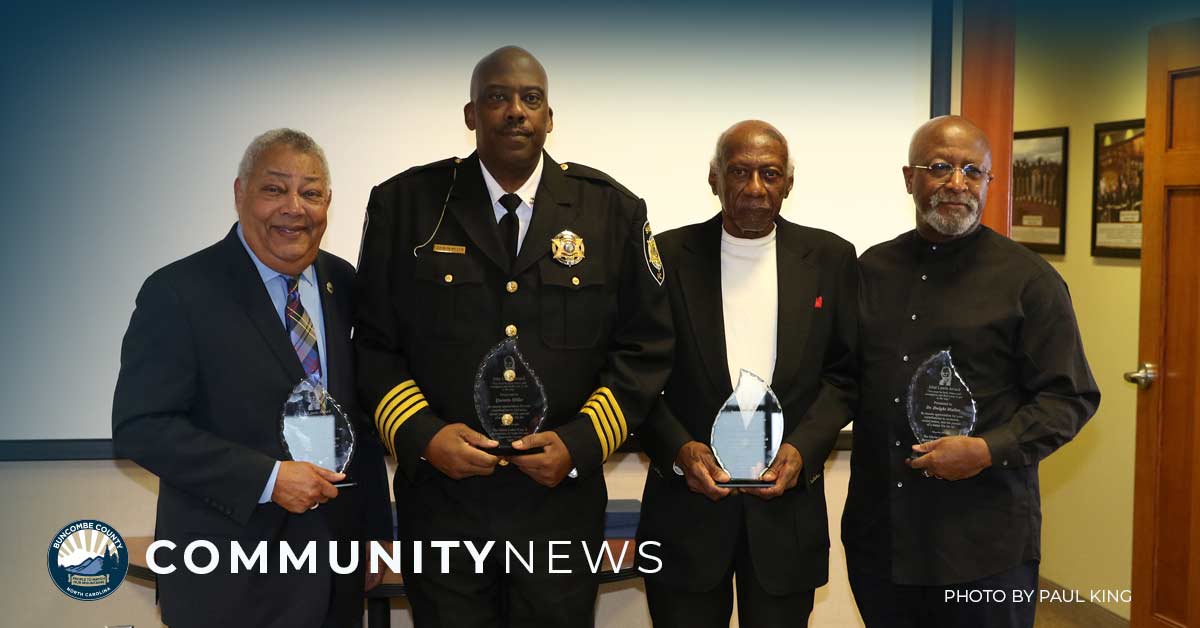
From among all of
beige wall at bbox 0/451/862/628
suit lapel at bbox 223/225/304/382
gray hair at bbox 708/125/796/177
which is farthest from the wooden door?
beige wall at bbox 0/451/862/628

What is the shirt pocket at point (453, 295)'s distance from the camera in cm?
220

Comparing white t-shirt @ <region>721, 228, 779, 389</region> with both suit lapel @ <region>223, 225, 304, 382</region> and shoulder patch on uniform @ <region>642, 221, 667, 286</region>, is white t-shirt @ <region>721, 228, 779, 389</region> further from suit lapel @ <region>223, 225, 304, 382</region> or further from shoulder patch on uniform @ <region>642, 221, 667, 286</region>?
suit lapel @ <region>223, 225, 304, 382</region>

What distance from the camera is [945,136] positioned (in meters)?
2.38

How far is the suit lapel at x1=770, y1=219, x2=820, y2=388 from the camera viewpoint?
228 cm

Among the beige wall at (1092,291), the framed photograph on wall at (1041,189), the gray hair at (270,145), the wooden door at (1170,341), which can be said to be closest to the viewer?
the gray hair at (270,145)

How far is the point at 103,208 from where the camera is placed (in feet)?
10.0

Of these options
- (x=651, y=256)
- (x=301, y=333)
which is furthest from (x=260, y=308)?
(x=651, y=256)

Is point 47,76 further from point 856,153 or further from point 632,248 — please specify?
point 856,153

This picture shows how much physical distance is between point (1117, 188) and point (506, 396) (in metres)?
3.51

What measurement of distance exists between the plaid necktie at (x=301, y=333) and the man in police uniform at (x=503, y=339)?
0.41 ft

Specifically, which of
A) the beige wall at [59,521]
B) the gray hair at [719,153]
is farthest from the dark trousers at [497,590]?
the beige wall at [59,521]

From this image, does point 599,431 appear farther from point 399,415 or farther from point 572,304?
A: point 399,415

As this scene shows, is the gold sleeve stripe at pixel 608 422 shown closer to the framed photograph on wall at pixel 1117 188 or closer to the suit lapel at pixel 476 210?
the suit lapel at pixel 476 210

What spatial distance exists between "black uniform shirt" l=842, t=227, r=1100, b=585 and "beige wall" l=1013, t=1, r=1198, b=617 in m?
2.39
